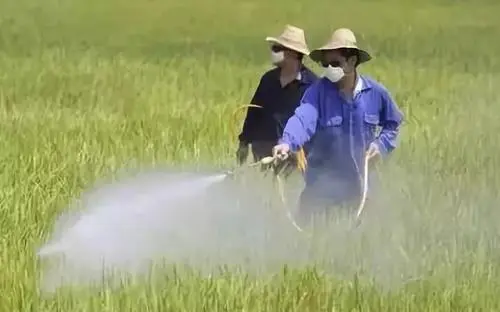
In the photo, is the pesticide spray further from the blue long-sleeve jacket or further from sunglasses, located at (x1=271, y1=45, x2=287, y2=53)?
sunglasses, located at (x1=271, y1=45, x2=287, y2=53)

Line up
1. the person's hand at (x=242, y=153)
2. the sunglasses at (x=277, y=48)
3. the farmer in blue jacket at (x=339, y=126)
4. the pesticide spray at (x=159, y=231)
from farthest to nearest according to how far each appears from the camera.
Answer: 1. the person's hand at (x=242, y=153)
2. the sunglasses at (x=277, y=48)
3. the farmer in blue jacket at (x=339, y=126)
4. the pesticide spray at (x=159, y=231)

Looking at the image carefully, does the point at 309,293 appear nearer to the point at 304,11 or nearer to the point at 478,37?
the point at 478,37

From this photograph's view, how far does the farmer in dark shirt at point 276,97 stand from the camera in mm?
5531

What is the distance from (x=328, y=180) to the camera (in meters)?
4.88

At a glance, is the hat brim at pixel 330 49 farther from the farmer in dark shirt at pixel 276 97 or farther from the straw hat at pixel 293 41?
the farmer in dark shirt at pixel 276 97

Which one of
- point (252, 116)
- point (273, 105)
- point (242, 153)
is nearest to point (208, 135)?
point (242, 153)

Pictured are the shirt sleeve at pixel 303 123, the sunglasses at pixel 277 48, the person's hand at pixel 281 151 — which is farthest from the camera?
the sunglasses at pixel 277 48

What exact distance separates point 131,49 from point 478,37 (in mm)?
5517

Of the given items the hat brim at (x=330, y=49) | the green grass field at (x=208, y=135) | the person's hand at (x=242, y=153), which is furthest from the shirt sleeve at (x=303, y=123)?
the person's hand at (x=242, y=153)

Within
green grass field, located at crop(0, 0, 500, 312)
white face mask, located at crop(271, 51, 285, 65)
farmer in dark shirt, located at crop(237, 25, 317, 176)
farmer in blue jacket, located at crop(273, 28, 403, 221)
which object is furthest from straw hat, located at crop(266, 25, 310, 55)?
green grass field, located at crop(0, 0, 500, 312)

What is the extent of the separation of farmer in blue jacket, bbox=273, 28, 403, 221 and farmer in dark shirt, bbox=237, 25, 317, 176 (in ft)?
2.23

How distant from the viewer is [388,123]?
4961 mm

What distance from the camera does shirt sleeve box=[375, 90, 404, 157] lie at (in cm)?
491

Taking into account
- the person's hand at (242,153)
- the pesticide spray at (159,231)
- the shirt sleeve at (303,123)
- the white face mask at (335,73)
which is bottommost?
the pesticide spray at (159,231)
